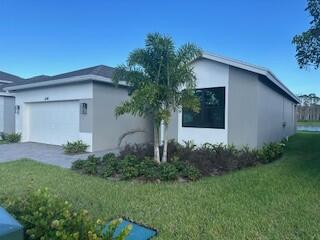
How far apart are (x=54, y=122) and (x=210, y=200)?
11.4 m

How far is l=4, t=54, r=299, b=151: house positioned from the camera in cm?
995

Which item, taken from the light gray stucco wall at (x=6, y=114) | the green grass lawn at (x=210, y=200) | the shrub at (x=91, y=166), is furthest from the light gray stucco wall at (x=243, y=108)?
the light gray stucco wall at (x=6, y=114)

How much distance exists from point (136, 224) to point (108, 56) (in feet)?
51.5

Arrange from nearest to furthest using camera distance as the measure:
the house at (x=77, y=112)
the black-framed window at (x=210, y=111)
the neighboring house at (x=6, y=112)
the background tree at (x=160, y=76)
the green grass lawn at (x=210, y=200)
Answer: the green grass lawn at (x=210, y=200) → the background tree at (x=160, y=76) → the black-framed window at (x=210, y=111) → the house at (x=77, y=112) → the neighboring house at (x=6, y=112)

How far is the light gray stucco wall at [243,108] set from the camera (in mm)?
9773

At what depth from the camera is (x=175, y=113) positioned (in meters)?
11.7

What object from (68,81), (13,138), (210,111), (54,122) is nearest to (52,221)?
(210,111)

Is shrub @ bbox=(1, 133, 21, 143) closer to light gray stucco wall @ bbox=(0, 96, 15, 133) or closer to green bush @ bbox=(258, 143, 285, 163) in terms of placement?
light gray stucco wall @ bbox=(0, 96, 15, 133)

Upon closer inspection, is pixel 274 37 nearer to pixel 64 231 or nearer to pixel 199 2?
pixel 199 2

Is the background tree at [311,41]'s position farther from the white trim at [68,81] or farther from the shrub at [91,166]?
the white trim at [68,81]

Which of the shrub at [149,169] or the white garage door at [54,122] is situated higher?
the white garage door at [54,122]

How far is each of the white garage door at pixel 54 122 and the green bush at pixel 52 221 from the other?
1013 cm

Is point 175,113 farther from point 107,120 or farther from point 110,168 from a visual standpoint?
point 110,168

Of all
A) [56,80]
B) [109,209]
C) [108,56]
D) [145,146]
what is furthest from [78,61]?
[109,209]
